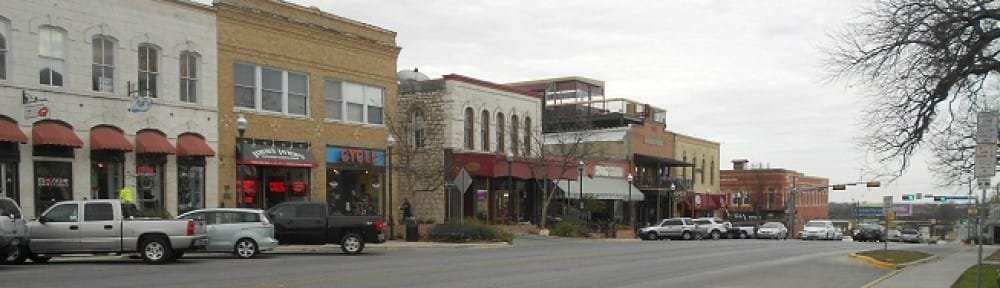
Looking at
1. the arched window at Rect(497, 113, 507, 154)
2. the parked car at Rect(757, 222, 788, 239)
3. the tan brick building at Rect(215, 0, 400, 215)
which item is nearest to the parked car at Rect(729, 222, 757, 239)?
the parked car at Rect(757, 222, 788, 239)

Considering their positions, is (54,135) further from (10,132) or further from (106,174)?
(106,174)

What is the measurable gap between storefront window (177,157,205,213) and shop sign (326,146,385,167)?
6.29m

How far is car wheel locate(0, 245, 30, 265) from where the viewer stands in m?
20.0

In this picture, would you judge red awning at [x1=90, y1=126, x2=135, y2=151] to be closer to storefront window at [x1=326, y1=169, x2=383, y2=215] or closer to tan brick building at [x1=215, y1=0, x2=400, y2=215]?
tan brick building at [x1=215, y1=0, x2=400, y2=215]

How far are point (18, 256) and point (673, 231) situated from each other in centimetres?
3645

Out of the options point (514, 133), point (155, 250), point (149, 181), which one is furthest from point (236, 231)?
point (514, 133)

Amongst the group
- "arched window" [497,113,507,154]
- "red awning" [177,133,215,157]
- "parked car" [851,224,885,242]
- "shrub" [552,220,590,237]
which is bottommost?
"parked car" [851,224,885,242]

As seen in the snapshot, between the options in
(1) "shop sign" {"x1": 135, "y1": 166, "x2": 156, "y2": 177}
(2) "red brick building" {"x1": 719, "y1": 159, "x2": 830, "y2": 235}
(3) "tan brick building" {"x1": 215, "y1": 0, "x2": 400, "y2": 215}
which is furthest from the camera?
(2) "red brick building" {"x1": 719, "y1": 159, "x2": 830, "y2": 235}

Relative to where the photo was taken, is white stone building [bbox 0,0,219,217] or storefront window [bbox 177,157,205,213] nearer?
white stone building [bbox 0,0,219,217]

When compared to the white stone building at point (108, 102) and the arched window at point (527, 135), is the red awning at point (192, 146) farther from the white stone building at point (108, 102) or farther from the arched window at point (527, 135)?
the arched window at point (527, 135)

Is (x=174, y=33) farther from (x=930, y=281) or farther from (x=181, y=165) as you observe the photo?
(x=930, y=281)

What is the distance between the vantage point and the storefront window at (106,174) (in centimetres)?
2817

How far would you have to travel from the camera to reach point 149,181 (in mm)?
29938

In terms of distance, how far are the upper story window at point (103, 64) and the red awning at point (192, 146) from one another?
2.86 m
